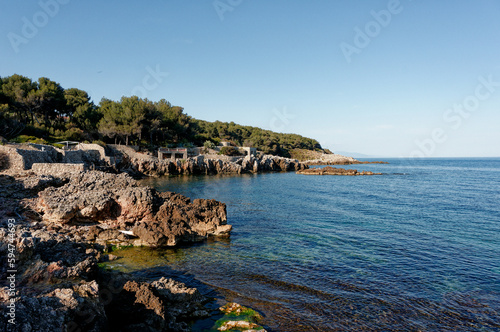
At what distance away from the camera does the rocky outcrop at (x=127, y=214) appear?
15.4 m

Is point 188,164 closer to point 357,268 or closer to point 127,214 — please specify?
point 127,214

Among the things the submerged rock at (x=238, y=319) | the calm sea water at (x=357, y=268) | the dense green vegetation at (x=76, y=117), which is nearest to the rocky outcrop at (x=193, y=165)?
the dense green vegetation at (x=76, y=117)

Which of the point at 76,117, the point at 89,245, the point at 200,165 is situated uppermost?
the point at 76,117

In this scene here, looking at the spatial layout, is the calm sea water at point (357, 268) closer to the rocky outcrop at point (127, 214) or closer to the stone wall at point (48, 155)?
the rocky outcrop at point (127, 214)

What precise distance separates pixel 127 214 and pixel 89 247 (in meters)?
3.62

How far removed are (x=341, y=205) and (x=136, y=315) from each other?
24745mm

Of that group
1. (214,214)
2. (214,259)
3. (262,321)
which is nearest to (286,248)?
(214,259)

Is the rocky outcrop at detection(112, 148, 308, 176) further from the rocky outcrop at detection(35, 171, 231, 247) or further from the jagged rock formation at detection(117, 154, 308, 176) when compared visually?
the rocky outcrop at detection(35, 171, 231, 247)

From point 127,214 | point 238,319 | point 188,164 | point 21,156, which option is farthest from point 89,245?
point 188,164

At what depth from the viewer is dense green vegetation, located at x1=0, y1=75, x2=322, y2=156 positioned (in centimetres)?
4969

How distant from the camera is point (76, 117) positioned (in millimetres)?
59594

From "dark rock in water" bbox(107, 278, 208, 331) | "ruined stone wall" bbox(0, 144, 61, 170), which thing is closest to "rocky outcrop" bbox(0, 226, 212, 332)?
"dark rock in water" bbox(107, 278, 208, 331)

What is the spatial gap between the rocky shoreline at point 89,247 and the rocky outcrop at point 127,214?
0.05 metres

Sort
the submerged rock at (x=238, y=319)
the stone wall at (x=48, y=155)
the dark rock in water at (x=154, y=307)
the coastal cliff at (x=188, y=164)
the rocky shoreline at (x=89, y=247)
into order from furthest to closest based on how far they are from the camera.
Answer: the coastal cliff at (x=188, y=164), the stone wall at (x=48, y=155), the submerged rock at (x=238, y=319), the dark rock in water at (x=154, y=307), the rocky shoreline at (x=89, y=247)
